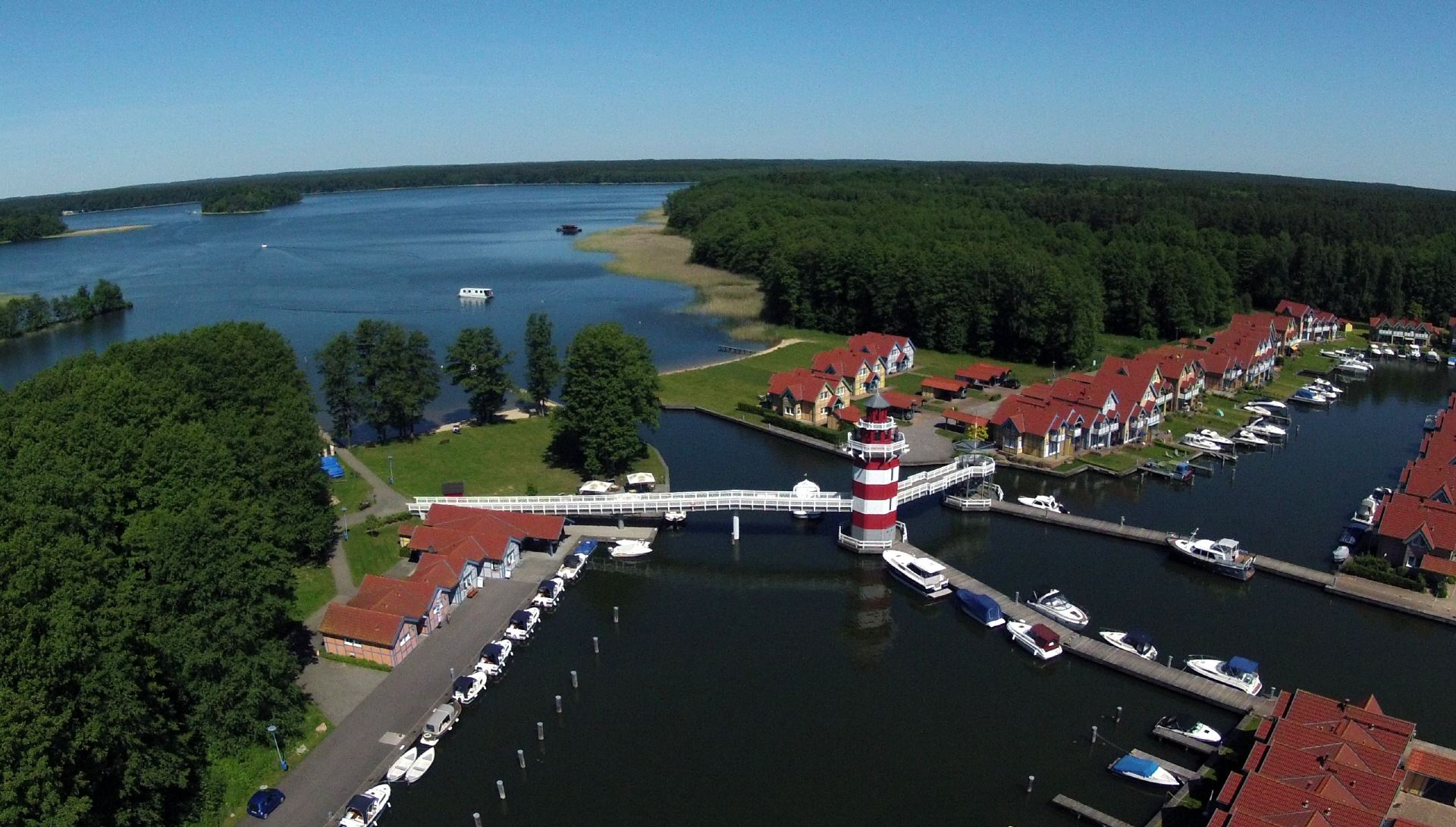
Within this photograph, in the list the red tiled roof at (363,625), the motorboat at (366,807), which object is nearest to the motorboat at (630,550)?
the red tiled roof at (363,625)

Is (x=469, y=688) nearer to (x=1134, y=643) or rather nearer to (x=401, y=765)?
(x=401, y=765)

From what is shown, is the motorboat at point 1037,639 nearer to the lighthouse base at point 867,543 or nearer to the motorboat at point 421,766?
the lighthouse base at point 867,543

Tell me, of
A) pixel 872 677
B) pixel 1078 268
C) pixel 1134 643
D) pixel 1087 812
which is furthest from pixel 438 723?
pixel 1078 268

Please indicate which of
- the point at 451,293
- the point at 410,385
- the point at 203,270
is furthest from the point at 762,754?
the point at 203,270

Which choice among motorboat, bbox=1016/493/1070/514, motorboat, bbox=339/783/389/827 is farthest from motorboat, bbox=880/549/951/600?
motorboat, bbox=339/783/389/827

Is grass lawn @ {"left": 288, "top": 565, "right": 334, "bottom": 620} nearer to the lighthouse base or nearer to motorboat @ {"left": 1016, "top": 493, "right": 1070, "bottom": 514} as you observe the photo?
the lighthouse base

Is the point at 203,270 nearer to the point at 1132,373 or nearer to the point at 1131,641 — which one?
the point at 1132,373
